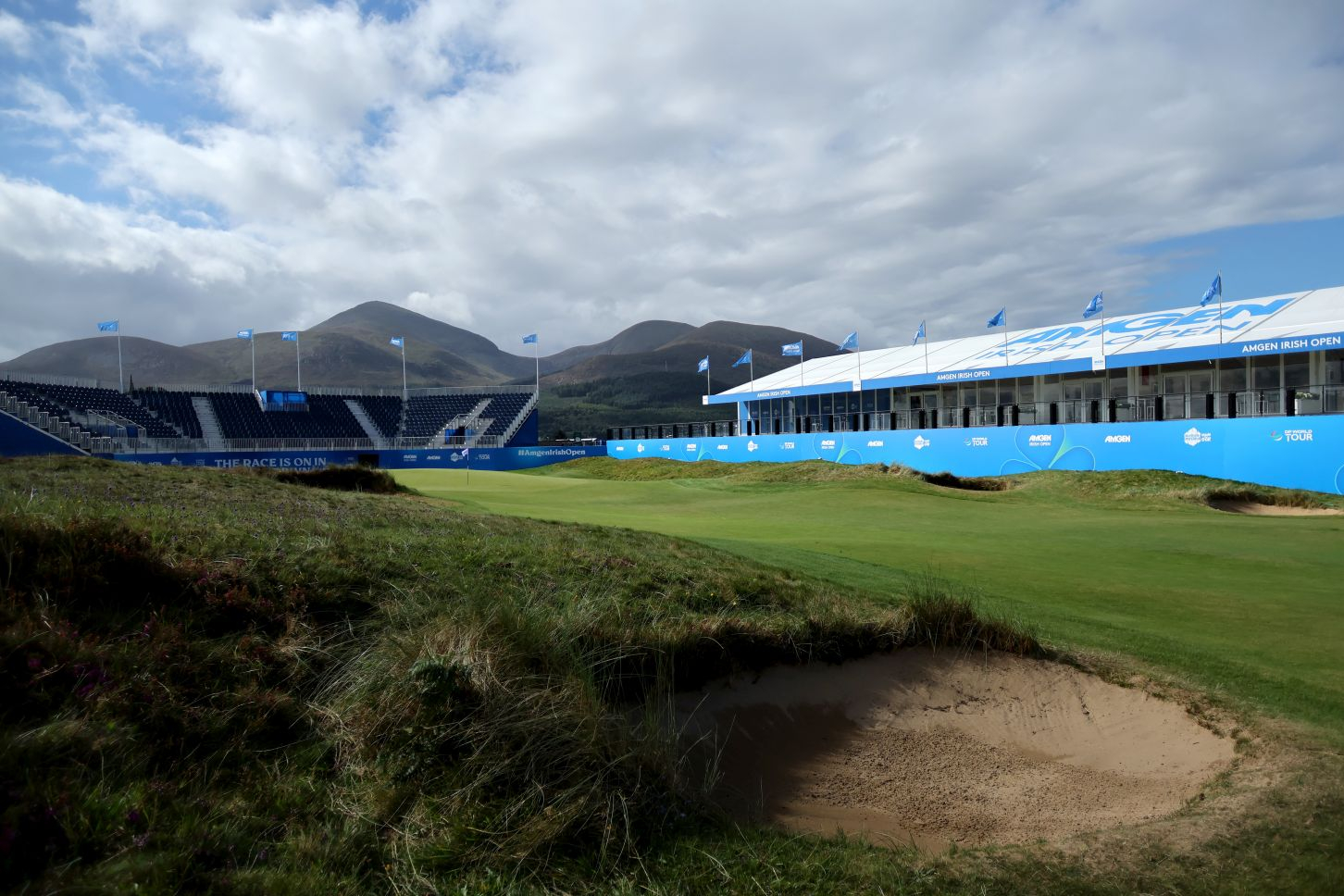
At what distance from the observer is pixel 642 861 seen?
12.3 ft

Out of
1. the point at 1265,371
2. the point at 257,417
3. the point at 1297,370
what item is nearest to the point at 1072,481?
the point at 1265,371

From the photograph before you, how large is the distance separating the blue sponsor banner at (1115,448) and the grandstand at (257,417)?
2525cm

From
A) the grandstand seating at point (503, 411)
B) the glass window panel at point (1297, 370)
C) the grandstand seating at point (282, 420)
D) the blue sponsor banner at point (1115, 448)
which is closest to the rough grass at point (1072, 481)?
the blue sponsor banner at point (1115, 448)

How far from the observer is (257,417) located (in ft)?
198

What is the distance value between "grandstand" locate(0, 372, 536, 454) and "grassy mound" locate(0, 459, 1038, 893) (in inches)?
1722

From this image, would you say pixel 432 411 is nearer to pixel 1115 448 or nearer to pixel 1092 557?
pixel 1115 448

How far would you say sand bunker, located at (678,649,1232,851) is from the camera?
4887 millimetres

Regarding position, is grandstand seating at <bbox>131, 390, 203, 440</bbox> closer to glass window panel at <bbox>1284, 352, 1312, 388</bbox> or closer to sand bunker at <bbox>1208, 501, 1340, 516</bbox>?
sand bunker at <bbox>1208, 501, 1340, 516</bbox>

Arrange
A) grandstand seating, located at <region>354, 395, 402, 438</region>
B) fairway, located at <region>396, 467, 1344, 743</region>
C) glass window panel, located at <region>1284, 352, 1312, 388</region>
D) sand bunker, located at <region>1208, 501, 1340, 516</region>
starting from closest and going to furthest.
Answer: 1. fairway, located at <region>396, 467, 1344, 743</region>
2. sand bunker, located at <region>1208, 501, 1340, 516</region>
3. glass window panel, located at <region>1284, 352, 1312, 388</region>
4. grandstand seating, located at <region>354, 395, 402, 438</region>

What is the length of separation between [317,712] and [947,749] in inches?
163

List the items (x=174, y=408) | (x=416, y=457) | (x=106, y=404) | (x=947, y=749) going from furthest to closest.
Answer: (x=174, y=408) → (x=106, y=404) → (x=416, y=457) → (x=947, y=749)

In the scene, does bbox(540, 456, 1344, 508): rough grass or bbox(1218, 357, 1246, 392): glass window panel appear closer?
bbox(540, 456, 1344, 508): rough grass

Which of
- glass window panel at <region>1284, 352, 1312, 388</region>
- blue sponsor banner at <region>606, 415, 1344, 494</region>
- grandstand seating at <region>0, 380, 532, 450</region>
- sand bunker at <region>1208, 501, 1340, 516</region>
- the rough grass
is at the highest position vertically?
grandstand seating at <region>0, 380, 532, 450</region>

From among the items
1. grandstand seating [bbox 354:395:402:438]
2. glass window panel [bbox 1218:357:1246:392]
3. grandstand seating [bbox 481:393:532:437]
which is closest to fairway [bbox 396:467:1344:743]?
glass window panel [bbox 1218:357:1246:392]
